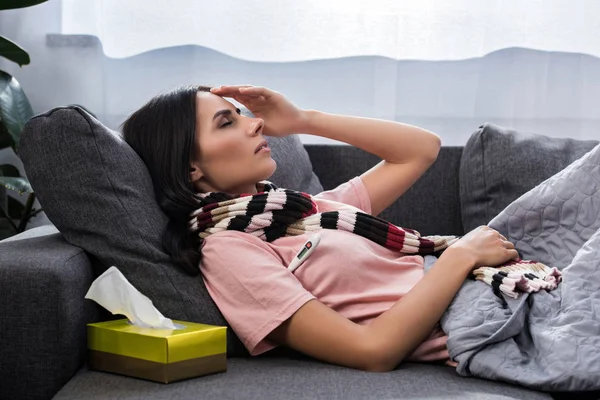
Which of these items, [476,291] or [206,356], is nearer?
[206,356]

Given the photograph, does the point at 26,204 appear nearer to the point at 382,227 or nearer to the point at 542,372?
the point at 382,227

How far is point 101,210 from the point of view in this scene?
143 centimetres

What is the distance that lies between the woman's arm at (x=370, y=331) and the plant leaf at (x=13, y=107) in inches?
A: 51.0

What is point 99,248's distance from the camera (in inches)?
56.4

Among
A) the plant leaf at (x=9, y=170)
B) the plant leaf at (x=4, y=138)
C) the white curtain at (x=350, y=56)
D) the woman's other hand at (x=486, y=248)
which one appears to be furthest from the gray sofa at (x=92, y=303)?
the white curtain at (x=350, y=56)

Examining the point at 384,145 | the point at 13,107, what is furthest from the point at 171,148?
the point at 13,107

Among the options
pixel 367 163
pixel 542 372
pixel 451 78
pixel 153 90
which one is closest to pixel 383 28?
pixel 451 78

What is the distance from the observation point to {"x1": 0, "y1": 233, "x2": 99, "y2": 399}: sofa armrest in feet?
4.22

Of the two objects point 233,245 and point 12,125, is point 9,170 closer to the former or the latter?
point 12,125

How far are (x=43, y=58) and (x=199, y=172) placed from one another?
1309mm

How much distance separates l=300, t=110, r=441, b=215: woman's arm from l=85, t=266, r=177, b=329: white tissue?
70 centimetres

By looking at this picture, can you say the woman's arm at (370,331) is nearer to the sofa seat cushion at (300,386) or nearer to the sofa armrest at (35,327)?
the sofa seat cushion at (300,386)

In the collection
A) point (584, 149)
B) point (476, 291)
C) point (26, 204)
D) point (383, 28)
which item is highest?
point (383, 28)

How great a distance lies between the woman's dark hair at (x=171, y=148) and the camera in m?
1.55
